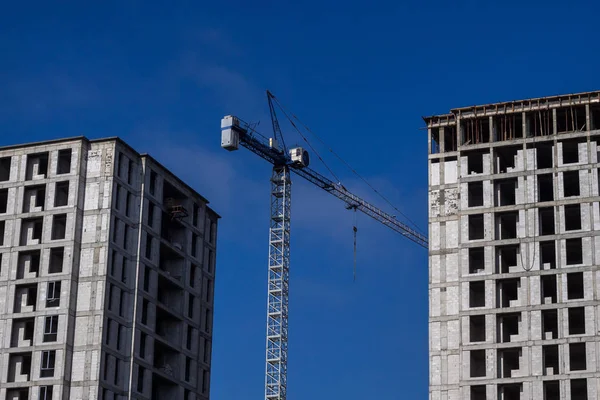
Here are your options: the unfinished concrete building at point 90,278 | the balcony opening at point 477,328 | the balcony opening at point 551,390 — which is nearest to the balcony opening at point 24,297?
the unfinished concrete building at point 90,278

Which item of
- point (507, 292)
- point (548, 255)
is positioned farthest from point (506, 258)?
point (548, 255)

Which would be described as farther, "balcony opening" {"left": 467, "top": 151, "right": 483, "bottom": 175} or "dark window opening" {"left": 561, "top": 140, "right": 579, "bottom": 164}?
"balcony opening" {"left": 467, "top": 151, "right": 483, "bottom": 175}

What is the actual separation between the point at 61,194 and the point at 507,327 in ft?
156

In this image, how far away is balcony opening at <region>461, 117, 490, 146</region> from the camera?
130500 millimetres

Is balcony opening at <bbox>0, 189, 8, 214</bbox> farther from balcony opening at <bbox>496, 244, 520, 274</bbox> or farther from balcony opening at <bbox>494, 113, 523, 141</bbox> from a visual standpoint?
balcony opening at <bbox>496, 244, 520, 274</bbox>

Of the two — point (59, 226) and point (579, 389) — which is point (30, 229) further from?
point (579, 389)

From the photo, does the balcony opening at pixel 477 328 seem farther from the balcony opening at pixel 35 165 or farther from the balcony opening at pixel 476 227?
the balcony opening at pixel 35 165

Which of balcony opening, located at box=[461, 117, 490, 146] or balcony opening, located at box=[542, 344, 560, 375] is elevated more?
balcony opening, located at box=[461, 117, 490, 146]

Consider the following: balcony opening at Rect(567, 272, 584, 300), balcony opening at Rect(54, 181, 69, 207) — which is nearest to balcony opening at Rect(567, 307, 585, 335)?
balcony opening at Rect(567, 272, 584, 300)

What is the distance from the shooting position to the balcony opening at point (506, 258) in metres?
125

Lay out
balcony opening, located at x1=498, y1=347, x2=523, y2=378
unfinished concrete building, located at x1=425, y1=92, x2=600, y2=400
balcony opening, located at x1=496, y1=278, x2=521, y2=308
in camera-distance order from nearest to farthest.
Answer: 1. unfinished concrete building, located at x1=425, y1=92, x2=600, y2=400
2. balcony opening, located at x1=498, y1=347, x2=523, y2=378
3. balcony opening, located at x1=496, y1=278, x2=521, y2=308

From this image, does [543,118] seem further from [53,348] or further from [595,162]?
[53,348]

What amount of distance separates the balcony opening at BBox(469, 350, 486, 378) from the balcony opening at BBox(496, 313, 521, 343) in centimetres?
224

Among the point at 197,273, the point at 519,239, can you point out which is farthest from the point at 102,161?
the point at 519,239
